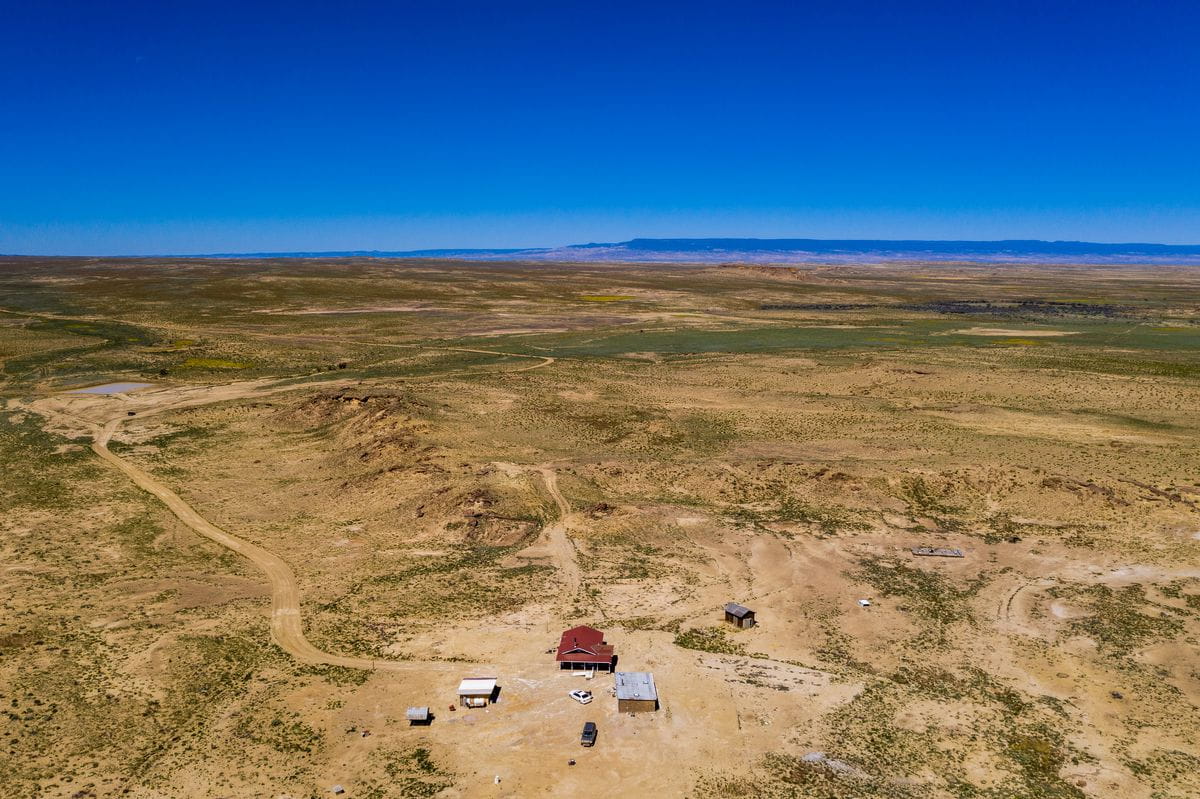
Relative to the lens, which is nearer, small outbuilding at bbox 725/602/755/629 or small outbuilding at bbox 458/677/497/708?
small outbuilding at bbox 458/677/497/708

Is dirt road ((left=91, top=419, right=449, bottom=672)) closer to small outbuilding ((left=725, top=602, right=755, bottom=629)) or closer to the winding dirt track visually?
the winding dirt track

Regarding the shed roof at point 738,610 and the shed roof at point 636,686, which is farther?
the shed roof at point 738,610

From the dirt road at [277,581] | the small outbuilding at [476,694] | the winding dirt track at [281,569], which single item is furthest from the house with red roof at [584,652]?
the dirt road at [277,581]

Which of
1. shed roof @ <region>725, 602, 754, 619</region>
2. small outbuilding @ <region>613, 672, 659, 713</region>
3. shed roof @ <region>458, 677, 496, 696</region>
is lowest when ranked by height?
small outbuilding @ <region>613, 672, 659, 713</region>

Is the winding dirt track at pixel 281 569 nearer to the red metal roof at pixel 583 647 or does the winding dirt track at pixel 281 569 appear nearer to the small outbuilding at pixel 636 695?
the red metal roof at pixel 583 647

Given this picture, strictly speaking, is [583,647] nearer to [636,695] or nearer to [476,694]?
[636,695]

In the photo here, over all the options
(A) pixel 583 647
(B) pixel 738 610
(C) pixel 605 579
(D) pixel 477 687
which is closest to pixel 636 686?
(A) pixel 583 647

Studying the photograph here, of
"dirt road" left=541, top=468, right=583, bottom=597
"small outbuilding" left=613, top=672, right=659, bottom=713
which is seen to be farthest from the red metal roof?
"dirt road" left=541, top=468, right=583, bottom=597

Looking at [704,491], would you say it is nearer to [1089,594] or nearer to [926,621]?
[926,621]
